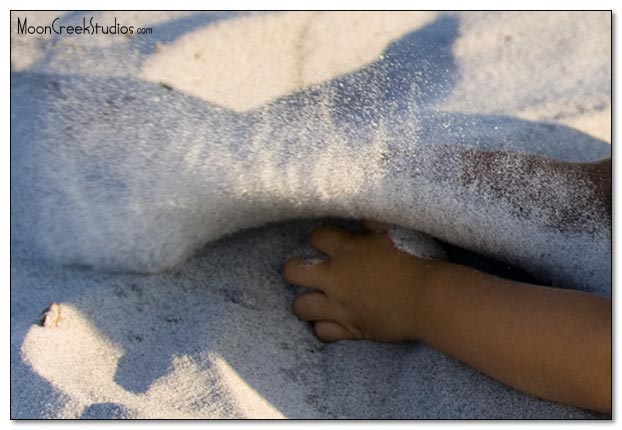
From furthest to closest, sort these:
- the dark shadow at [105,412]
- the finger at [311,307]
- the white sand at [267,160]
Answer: the finger at [311,307], the white sand at [267,160], the dark shadow at [105,412]

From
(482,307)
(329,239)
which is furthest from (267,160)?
(482,307)

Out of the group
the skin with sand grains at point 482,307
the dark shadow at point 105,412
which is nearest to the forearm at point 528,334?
the skin with sand grains at point 482,307

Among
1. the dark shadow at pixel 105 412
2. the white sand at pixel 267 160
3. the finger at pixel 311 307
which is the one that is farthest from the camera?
the finger at pixel 311 307

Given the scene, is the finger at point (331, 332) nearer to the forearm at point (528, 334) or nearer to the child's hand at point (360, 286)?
the child's hand at point (360, 286)

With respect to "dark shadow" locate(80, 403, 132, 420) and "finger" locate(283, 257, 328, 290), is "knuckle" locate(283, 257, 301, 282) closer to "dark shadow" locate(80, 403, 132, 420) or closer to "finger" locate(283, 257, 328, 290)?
"finger" locate(283, 257, 328, 290)

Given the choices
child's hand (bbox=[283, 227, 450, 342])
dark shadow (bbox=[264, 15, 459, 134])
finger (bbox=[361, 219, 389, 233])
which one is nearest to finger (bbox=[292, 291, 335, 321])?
child's hand (bbox=[283, 227, 450, 342])

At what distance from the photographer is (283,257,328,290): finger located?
1385mm

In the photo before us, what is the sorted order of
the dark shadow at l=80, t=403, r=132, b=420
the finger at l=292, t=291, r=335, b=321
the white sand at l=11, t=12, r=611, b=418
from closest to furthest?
the dark shadow at l=80, t=403, r=132, b=420, the white sand at l=11, t=12, r=611, b=418, the finger at l=292, t=291, r=335, b=321

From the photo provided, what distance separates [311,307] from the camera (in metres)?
1.36

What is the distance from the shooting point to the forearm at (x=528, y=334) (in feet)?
3.70

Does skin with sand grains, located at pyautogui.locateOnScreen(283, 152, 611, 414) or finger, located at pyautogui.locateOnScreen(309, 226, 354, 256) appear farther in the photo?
finger, located at pyautogui.locateOnScreen(309, 226, 354, 256)

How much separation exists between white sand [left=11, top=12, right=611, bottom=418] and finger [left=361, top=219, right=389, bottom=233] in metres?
0.04
